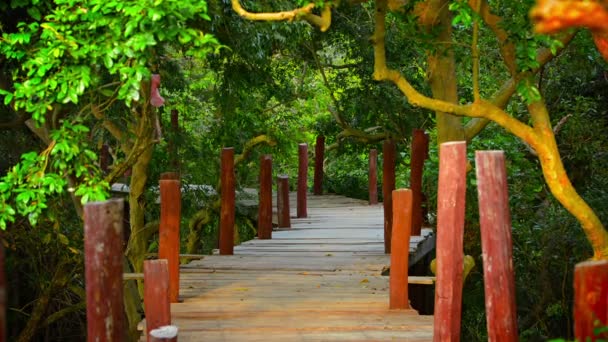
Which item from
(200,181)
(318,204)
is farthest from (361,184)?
(200,181)

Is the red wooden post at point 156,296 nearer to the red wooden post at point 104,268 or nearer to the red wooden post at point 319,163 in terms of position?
the red wooden post at point 104,268

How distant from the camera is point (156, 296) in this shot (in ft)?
22.7

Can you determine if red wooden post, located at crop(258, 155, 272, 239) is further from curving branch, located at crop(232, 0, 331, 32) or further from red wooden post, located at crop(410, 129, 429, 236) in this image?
curving branch, located at crop(232, 0, 331, 32)

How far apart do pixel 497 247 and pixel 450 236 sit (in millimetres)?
668

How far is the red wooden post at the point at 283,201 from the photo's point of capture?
15.1 metres

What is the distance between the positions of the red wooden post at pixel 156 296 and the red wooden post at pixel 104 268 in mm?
986

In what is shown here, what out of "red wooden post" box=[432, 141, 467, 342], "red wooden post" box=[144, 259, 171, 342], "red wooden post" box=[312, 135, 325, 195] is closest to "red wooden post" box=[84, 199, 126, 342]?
"red wooden post" box=[144, 259, 171, 342]

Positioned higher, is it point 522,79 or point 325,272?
point 522,79

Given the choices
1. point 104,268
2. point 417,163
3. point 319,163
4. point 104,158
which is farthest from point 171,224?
point 319,163

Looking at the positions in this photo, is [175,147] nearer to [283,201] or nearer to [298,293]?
[283,201]

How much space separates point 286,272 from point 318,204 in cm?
821

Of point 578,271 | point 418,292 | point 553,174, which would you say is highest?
point 553,174

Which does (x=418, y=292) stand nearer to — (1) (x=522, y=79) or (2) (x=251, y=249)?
(2) (x=251, y=249)

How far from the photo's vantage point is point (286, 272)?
1109cm
